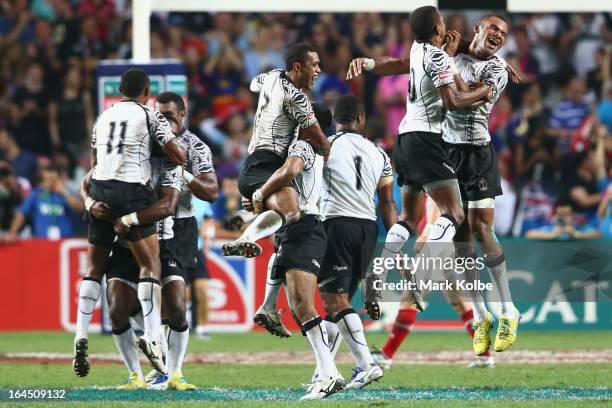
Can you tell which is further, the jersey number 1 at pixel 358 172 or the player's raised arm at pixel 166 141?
the jersey number 1 at pixel 358 172

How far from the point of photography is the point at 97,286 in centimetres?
997

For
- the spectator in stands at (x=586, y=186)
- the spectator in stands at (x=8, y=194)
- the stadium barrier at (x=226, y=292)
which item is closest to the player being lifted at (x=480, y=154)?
the stadium barrier at (x=226, y=292)

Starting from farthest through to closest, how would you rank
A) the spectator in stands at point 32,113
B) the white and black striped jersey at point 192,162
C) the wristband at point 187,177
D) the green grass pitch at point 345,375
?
the spectator in stands at point 32,113, the white and black striped jersey at point 192,162, the wristband at point 187,177, the green grass pitch at point 345,375

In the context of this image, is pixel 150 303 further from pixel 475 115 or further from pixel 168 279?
pixel 475 115

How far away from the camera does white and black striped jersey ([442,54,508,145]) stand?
976 cm

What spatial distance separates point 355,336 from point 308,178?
56.6 inches

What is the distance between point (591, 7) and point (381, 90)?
7.13 meters

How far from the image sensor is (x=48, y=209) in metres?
17.6

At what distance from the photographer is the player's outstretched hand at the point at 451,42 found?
9789mm

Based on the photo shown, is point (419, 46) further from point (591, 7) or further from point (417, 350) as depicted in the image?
point (417, 350)

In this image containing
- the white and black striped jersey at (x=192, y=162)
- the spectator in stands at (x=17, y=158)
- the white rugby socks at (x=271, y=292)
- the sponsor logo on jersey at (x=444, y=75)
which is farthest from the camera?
the spectator in stands at (x=17, y=158)

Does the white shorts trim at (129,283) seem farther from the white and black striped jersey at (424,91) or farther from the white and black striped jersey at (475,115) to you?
the white and black striped jersey at (475,115)

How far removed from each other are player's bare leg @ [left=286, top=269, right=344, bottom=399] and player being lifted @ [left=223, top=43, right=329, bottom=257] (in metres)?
0.44

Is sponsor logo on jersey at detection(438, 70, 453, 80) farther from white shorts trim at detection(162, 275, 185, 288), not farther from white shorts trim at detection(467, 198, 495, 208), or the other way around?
white shorts trim at detection(162, 275, 185, 288)
